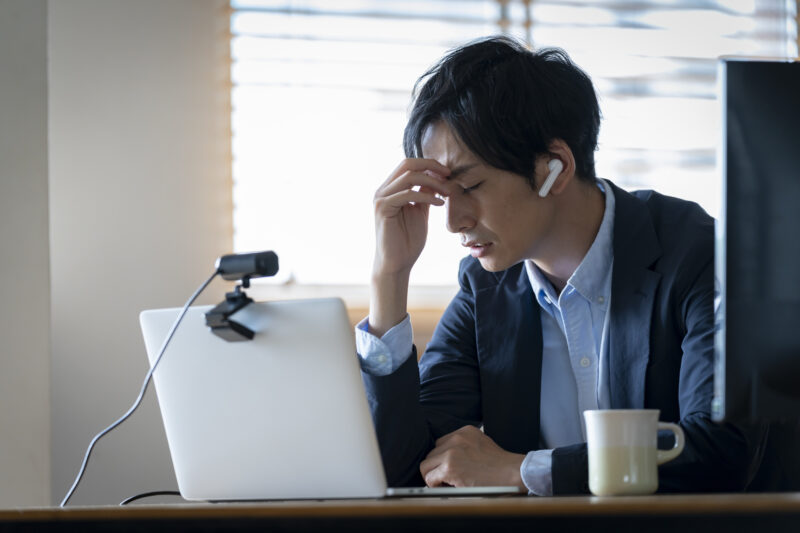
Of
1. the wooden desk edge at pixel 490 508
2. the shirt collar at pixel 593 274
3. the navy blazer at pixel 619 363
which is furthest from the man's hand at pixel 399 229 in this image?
the wooden desk edge at pixel 490 508

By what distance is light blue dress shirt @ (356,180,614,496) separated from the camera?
1.58m

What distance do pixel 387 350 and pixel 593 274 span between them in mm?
406

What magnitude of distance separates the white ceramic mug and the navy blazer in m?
0.22

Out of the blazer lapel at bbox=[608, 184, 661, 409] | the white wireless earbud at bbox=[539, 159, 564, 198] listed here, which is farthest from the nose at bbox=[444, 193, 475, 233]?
the blazer lapel at bbox=[608, 184, 661, 409]

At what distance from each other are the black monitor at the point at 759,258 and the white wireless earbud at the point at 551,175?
86 cm

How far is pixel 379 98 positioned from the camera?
8.04 ft

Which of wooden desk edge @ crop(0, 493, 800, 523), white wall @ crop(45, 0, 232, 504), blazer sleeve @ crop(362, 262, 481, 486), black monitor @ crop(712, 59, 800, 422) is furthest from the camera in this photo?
white wall @ crop(45, 0, 232, 504)

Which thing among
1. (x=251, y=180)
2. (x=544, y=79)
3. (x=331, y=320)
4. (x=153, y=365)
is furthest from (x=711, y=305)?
(x=251, y=180)

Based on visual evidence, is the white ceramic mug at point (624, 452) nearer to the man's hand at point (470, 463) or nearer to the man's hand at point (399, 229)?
the man's hand at point (470, 463)

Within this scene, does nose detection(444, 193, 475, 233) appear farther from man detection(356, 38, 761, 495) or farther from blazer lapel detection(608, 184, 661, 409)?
blazer lapel detection(608, 184, 661, 409)

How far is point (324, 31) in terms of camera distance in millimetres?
2436

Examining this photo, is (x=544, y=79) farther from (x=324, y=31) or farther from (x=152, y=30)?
(x=152, y=30)

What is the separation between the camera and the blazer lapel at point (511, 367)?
5.18ft

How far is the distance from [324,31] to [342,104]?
0.67ft
